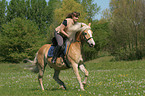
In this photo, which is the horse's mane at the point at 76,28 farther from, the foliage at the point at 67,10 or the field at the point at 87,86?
the foliage at the point at 67,10

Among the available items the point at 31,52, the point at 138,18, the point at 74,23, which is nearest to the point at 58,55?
the point at 74,23

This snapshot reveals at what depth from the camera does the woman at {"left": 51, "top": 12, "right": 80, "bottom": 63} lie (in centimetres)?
963

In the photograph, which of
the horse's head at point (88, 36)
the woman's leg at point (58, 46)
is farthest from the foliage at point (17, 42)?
the horse's head at point (88, 36)

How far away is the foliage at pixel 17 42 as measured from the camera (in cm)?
5244

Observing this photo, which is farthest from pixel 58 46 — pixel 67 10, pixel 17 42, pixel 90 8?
pixel 90 8

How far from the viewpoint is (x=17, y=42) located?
52406 mm

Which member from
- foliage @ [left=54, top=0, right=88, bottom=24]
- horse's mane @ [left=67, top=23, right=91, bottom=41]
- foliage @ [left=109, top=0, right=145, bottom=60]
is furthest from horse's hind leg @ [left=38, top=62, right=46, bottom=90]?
foliage @ [left=54, top=0, right=88, bottom=24]

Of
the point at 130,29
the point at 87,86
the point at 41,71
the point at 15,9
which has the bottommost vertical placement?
the point at 130,29

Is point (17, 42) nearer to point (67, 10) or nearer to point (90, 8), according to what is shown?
point (67, 10)

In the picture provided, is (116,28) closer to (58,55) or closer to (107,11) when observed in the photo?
(107,11)

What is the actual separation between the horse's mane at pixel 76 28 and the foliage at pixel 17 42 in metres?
43.5

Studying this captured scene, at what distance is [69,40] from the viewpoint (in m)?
9.64

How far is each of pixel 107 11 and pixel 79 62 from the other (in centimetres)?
5889

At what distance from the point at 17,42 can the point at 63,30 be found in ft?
145
